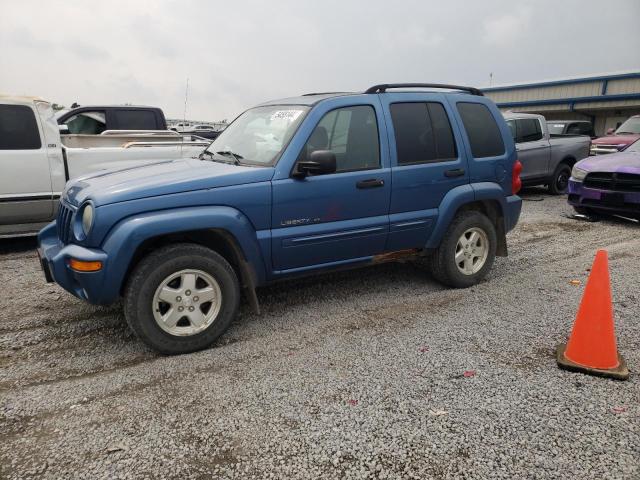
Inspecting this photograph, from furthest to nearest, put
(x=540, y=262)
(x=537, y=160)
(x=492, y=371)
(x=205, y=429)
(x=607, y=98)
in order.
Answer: (x=607, y=98), (x=537, y=160), (x=540, y=262), (x=492, y=371), (x=205, y=429)

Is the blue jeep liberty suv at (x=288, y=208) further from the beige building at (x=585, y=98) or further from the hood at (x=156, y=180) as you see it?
the beige building at (x=585, y=98)

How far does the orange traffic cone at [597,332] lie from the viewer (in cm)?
326

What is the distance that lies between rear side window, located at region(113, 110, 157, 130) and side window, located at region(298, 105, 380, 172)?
734cm

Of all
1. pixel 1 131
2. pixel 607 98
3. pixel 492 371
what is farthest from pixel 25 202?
pixel 607 98

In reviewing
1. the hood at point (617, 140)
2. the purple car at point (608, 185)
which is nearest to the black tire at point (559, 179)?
the hood at point (617, 140)

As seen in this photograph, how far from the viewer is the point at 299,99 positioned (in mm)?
4469

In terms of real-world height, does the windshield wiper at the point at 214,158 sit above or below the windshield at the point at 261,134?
below

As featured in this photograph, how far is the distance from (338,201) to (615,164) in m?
6.13

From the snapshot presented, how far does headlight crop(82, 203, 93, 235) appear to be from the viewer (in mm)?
3293

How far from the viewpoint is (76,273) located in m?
3.29

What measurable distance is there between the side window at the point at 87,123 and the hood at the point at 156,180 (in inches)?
265

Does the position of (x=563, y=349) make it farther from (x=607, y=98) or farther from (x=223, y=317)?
(x=607, y=98)

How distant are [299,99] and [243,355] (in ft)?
7.63

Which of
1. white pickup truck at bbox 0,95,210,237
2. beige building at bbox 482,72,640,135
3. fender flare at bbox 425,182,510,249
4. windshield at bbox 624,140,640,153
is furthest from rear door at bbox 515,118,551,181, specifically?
beige building at bbox 482,72,640,135
